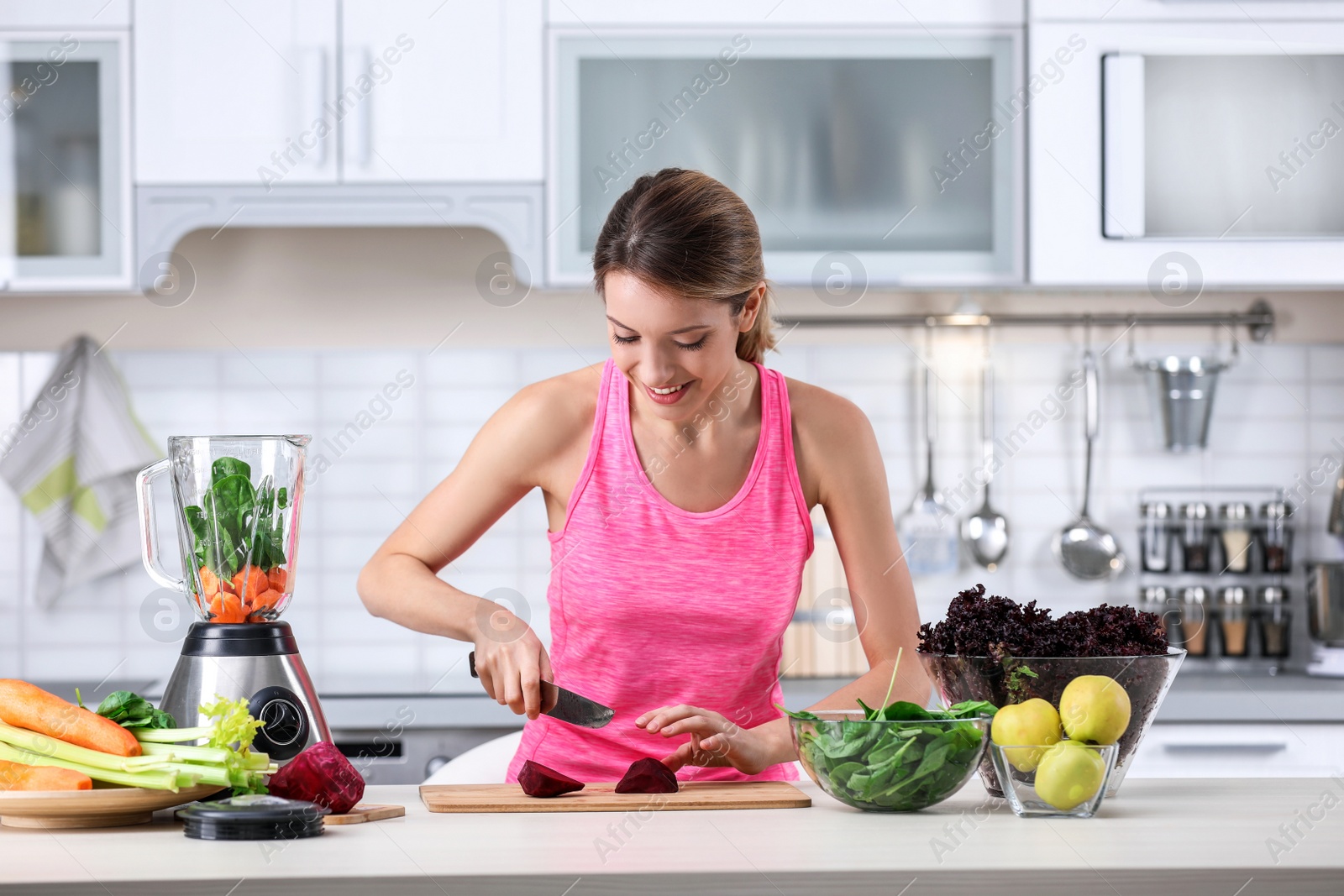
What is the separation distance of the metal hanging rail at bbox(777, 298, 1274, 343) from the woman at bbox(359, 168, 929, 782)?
3.79 ft

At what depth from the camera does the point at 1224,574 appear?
8.38ft

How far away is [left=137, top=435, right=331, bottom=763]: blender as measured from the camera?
1.02 metres

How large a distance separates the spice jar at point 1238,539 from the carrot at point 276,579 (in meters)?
2.05

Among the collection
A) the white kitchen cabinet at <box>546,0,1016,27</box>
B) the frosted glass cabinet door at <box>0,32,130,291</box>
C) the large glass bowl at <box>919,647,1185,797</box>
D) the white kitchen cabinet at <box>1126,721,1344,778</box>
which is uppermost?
the white kitchen cabinet at <box>546,0,1016,27</box>

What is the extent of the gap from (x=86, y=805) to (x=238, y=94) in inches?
67.7

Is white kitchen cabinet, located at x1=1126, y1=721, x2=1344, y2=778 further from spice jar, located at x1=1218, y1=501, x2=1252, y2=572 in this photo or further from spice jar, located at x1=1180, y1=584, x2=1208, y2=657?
spice jar, located at x1=1218, y1=501, x2=1252, y2=572

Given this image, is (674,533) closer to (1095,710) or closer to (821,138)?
(1095,710)

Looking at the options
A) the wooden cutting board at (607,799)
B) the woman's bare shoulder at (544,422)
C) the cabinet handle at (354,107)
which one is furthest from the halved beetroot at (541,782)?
the cabinet handle at (354,107)

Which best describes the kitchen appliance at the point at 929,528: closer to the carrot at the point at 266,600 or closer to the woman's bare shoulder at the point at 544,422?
the woman's bare shoulder at the point at 544,422

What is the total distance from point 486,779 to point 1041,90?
1.62 m

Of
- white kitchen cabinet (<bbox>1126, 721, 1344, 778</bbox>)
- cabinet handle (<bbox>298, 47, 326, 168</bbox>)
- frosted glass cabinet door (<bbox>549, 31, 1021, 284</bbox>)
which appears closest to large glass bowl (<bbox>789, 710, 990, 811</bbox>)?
white kitchen cabinet (<bbox>1126, 721, 1344, 778</bbox>)

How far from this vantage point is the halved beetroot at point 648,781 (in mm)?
1030

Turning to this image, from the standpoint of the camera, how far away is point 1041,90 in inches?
92.1

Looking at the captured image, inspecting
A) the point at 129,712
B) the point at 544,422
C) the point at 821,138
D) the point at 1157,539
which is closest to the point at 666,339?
the point at 544,422
